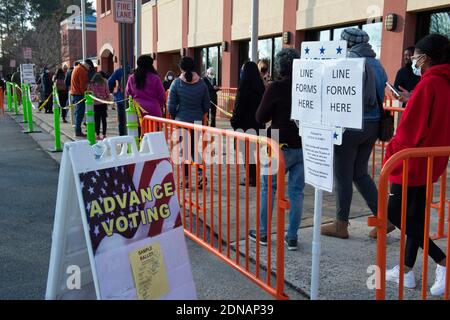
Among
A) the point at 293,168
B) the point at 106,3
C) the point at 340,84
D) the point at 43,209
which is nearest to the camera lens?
the point at 340,84

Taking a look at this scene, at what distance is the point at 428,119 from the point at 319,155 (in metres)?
0.84

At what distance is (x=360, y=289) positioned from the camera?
3545mm

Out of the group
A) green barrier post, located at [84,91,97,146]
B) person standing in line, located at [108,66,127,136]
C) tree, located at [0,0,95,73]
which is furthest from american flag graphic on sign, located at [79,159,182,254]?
tree, located at [0,0,95,73]

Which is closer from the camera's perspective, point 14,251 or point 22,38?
point 14,251

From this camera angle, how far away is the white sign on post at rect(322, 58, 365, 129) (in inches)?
108

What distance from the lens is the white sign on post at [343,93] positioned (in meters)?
2.74

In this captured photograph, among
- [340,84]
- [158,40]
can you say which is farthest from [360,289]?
[158,40]

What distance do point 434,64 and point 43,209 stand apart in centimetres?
475

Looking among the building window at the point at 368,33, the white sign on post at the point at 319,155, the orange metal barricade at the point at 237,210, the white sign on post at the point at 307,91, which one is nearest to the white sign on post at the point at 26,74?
the building window at the point at 368,33

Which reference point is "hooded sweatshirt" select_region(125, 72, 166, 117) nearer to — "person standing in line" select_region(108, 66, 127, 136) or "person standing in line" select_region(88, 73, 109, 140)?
"person standing in line" select_region(108, 66, 127, 136)

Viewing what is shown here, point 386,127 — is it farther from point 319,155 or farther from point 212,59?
point 212,59

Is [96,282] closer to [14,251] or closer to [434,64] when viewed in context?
[14,251]

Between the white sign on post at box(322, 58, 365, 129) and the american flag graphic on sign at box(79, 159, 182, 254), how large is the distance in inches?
44.4

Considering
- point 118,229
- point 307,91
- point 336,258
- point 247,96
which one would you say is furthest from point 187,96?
point 118,229
